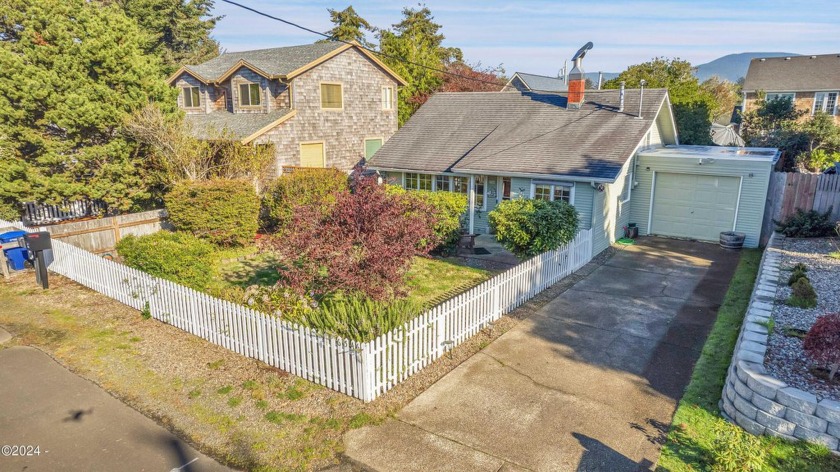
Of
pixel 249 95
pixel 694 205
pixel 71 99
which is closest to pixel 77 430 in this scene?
pixel 71 99

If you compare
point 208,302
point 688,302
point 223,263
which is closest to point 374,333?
point 208,302

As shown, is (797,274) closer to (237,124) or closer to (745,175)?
(745,175)

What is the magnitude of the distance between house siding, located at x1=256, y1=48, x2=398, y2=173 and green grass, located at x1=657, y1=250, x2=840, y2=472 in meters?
19.4

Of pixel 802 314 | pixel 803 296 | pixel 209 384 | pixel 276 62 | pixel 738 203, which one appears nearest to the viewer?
pixel 209 384

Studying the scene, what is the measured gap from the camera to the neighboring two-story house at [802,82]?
4394 centimetres

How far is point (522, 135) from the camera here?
19516 millimetres

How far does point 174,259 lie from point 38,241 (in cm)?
423

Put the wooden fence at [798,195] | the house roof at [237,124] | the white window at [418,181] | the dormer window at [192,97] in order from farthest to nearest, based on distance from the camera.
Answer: the dormer window at [192,97], the house roof at [237,124], the white window at [418,181], the wooden fence at [798,195]

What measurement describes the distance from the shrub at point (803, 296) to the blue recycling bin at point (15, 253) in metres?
18.9

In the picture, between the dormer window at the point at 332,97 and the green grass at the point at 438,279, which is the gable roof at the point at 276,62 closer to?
the dormer window at the point at 332,97

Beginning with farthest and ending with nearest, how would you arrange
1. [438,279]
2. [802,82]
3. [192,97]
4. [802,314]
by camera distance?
[802,82]
[192,97]
[438,279]
[802,314]

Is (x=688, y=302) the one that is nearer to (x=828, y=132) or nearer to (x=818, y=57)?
(x=828, y=132)

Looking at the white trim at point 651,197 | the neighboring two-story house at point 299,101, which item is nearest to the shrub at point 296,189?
the neighboring two-story house at point 299,101

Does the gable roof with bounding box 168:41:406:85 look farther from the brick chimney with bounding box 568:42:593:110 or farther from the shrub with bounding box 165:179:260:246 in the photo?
the brick chimney with bounding box 568:42:593:110
